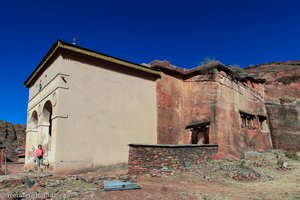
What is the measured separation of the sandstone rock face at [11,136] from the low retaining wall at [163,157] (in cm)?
2138

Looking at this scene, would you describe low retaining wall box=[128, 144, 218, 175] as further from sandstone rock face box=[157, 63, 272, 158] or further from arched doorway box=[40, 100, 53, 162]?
arched doorway box=[40, 100, 53, 162]

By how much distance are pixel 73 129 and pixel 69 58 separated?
11.0 feet

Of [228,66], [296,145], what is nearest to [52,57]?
[228,66]

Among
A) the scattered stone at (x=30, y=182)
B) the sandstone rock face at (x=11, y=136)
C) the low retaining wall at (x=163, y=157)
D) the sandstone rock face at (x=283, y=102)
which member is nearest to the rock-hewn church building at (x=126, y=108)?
→ the sandstone rock face at (x=283, y=102)

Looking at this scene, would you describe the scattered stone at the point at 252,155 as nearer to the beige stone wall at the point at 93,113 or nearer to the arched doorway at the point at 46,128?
the beige stone wall at the point at 93,113

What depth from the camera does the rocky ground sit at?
27.4 feet

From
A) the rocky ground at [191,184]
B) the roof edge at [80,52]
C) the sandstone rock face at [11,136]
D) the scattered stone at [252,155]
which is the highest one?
the roof edge at [80,52]

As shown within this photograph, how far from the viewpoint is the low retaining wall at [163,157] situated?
11.7 m

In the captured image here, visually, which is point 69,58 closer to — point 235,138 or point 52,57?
point 52,57

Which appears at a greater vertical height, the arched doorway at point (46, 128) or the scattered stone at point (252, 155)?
the arched doorway at point (46, 128)

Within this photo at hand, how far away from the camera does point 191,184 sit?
1061 cm

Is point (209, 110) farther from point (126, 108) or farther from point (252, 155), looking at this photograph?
point (126, 108)

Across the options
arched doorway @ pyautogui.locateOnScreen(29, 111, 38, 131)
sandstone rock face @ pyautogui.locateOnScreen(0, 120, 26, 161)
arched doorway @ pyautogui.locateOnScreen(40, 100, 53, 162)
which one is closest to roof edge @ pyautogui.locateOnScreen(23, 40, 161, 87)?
arched doorway @ pyautogui.locateOnScreen(29, 111, 38, 131)

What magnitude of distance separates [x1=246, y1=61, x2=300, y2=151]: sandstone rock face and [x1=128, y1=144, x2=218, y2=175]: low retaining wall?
718cm
